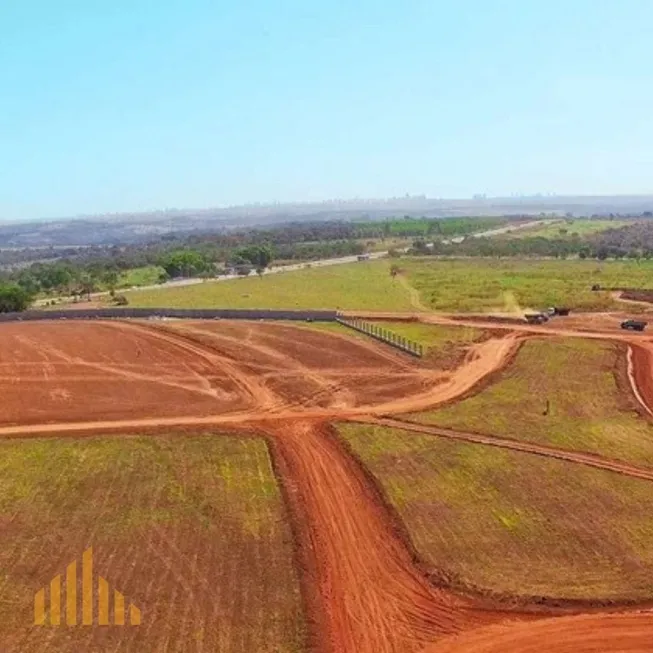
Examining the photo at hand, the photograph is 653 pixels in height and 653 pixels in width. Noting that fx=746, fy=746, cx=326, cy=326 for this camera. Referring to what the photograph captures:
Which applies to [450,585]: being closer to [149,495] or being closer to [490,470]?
[490,470]

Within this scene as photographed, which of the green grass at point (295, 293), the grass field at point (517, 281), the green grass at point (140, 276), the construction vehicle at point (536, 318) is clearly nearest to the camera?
the construction vehicle at point (536, 318)

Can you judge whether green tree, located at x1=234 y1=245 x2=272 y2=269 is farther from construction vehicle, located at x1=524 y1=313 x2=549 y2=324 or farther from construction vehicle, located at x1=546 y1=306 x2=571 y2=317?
construction vehicle, located at x1=524 y1=313 x2=549 y2=324

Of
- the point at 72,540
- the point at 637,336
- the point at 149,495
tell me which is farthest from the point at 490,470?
the point at 637,336

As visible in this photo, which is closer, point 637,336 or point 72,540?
point 72,540

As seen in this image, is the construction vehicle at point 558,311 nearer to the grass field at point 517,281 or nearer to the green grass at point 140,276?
the grass field at point 517,281

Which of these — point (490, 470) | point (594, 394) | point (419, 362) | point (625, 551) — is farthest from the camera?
point (419, 362)

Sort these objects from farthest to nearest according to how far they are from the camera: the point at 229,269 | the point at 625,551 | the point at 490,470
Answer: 1. the point at 229,269
2. the point at 490,470
3. the point at 625,551

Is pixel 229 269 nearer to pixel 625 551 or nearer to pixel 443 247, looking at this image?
pixel 443 247

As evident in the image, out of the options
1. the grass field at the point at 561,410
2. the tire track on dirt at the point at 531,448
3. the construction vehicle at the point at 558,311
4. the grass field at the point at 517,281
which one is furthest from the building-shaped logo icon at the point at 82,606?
the grass field at the point at 517,281
